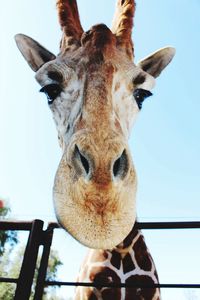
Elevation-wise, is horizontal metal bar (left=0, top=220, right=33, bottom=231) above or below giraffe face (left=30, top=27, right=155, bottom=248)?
below

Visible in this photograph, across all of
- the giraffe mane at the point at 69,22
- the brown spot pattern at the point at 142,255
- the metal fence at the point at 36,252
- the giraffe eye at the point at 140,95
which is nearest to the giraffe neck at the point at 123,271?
the brown spot pattern at the point at 142,255

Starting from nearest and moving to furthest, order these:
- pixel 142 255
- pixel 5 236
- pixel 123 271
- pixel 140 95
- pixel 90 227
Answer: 1. pixel 90 227
2. pixel 140 95
3. pixel 123 271
4. pixel 142 255
5. pixel 5 236

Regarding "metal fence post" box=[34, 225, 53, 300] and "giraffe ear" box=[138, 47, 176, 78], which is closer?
"metal fence post" box=[34, 225, 53, 300]

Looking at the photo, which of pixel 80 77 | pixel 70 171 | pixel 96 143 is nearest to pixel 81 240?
pixel 70 171

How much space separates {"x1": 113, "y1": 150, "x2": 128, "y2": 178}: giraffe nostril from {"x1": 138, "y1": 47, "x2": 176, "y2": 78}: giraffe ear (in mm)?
1628

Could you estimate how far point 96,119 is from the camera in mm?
1618

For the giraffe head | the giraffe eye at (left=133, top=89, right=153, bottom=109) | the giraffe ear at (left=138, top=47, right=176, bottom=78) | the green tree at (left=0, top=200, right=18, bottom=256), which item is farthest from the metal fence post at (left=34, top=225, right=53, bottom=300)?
the green tree at (left=0, top=200, right=18, bottom=256)

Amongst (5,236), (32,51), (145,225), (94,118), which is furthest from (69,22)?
(5,236)

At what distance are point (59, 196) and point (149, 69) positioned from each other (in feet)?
6.66

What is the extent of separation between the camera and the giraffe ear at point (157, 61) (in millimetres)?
2926

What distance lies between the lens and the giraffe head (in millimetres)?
1323

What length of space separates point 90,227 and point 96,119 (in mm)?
594

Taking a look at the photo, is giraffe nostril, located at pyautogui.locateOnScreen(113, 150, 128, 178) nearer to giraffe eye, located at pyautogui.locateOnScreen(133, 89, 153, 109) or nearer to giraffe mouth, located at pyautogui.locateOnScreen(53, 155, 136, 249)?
giraffe mouth, located at pyautogui.locateOnScreen(53, 155, 136, 249)

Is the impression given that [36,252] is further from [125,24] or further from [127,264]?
[125,24]
